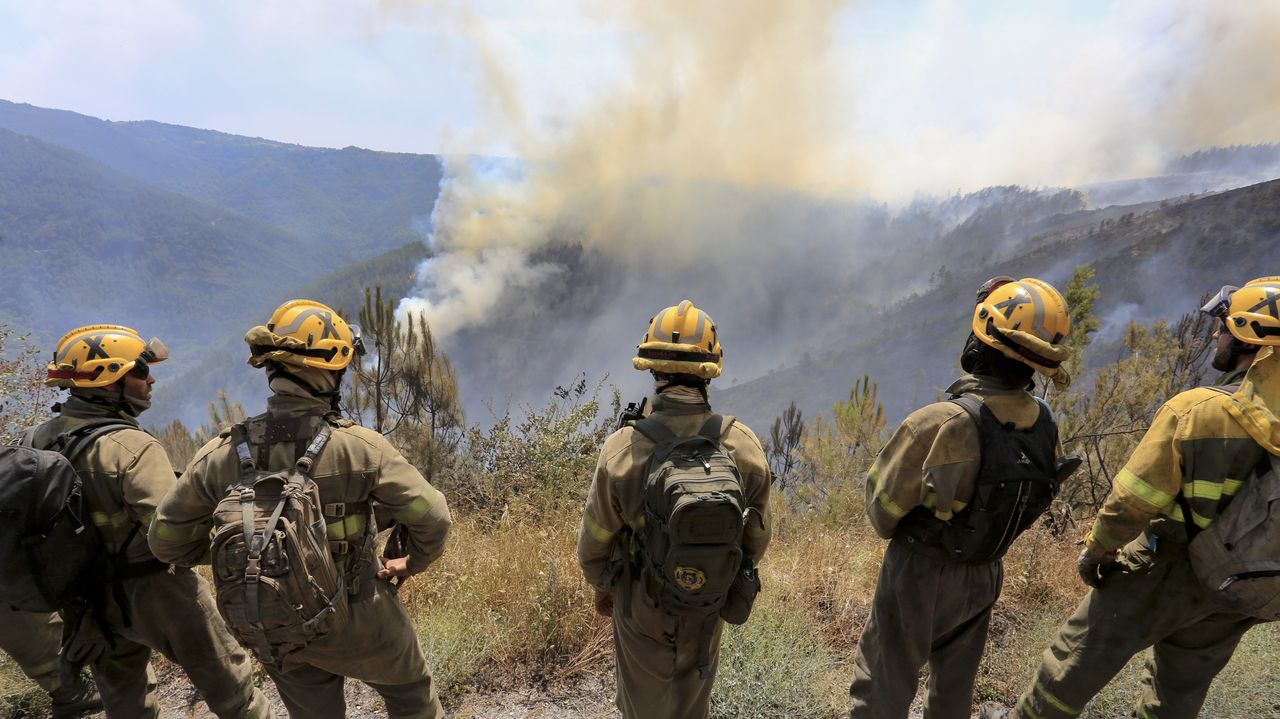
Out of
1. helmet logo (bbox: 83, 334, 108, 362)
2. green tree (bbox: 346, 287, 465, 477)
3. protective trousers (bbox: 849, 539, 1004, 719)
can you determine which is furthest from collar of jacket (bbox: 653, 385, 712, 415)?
green tree (bbox: 346, 287, 465, 477)

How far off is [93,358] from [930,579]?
3362 millimetres

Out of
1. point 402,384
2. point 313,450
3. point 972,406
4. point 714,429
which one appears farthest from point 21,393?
point 972,406

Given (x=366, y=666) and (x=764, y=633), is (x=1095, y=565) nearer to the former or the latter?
(x=764, y=633)

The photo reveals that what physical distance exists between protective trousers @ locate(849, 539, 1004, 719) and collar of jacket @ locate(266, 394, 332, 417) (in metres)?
2.16

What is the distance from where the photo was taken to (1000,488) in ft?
6.80

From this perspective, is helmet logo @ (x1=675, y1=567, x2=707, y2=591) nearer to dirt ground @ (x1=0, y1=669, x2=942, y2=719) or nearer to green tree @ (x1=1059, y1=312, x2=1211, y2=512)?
dirt ground @ (x1=0, y1=669, x2=942, y2=719)

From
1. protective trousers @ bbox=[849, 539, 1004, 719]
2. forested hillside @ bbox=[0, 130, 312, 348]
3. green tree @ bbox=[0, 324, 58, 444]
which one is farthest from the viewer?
forested hillside @ bbox=[0, 130, 312, 348]

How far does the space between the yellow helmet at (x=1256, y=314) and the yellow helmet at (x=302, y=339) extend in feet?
9.99

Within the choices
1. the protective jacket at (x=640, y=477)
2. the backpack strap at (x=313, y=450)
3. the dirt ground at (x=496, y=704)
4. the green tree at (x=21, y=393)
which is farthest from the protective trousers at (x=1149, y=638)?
the green tree at (x=21, y=393)

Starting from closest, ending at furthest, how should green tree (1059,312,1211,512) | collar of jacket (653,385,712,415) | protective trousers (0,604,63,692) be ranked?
collar of jacket (653,385,712,415) → protective trousers (0,604,63,692) → green tree (1059,312,1211,512)

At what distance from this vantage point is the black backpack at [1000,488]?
2074 mm

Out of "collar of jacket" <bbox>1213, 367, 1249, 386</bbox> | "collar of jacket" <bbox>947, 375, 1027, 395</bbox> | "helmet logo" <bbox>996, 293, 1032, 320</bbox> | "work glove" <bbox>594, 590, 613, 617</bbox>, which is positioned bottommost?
"work glove" <bbox>594, 590, 613, 617</bbox>

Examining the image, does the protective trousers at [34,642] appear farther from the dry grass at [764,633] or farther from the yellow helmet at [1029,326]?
the yellow helmet at [1029,326]

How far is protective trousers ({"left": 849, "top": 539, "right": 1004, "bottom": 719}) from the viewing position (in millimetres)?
2230
